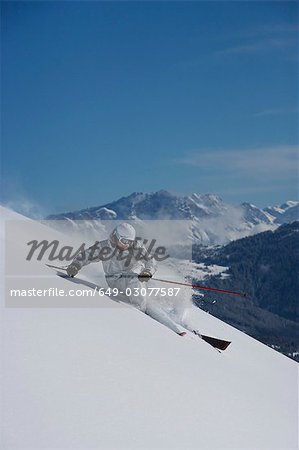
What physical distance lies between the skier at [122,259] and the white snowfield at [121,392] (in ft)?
7.50

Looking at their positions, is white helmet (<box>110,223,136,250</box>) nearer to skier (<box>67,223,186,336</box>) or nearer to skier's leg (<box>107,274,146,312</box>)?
skier (<box>67,223,186,336</box>)

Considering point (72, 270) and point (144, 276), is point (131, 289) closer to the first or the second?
point (144, 276)

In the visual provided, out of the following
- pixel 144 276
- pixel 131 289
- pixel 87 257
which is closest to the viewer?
pixel 131 289

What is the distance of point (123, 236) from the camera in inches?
471

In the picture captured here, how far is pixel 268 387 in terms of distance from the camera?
901 centimetres

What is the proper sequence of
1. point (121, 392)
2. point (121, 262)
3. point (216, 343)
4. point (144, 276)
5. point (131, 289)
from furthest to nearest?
point (121, 262) < point (144, 276) < point (131, 289) < point (216, 343) < point (121, 392)

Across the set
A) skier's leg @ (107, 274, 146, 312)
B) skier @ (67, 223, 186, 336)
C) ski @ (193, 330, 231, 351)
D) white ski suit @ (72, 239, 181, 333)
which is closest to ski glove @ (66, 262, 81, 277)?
skier @ (67, 223, 186, 336)

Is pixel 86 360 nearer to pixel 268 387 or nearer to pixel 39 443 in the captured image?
pixel 39 443

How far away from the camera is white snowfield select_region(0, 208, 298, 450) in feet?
18.3

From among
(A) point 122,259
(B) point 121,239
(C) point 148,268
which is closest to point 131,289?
(C) point 148,268

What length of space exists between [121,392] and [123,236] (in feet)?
19.1

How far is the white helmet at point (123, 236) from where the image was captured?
1198cm

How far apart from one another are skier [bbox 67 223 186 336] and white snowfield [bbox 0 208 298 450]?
229 cm

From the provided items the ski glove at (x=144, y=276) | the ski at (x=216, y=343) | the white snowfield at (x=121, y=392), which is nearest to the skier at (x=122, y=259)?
the ski glove at (x=144, y=276)
